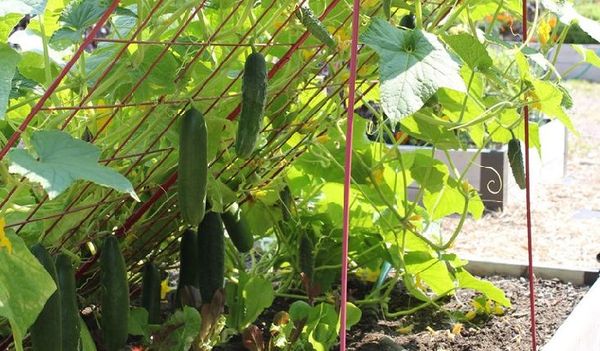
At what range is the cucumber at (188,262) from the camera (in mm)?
1887

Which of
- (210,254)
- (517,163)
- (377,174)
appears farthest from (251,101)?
(377,174)

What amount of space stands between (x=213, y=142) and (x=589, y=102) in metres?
6.10

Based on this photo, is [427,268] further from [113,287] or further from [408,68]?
[408,68]

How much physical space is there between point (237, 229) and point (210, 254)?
0.52 ft

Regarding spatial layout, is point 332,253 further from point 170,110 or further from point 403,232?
point 170,110

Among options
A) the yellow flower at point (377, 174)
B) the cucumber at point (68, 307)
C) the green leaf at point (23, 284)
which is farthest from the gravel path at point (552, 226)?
the green leaf at point (23, 284)

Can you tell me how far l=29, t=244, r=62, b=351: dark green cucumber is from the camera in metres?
Answer: 1.44

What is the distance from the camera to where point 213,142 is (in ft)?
5.78

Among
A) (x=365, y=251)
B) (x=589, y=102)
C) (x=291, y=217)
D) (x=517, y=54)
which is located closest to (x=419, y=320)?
(x=365, y=251)

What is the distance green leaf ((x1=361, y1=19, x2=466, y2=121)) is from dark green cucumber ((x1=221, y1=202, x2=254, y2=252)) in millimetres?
657

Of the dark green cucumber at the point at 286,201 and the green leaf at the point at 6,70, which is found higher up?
the green leaf at the point at 6,70

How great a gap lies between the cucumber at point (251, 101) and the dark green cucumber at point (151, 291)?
1.72 ft

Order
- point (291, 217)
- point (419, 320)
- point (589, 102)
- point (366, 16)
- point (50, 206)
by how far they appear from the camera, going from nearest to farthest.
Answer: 1. point (50, 206)
2. point (366, 16)
3. point (291, 217)
4. point (419, 320)
5. point (589, 102)

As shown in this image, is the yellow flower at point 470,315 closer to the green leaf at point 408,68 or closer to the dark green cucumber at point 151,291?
the dark green cucumber at point 151,291
